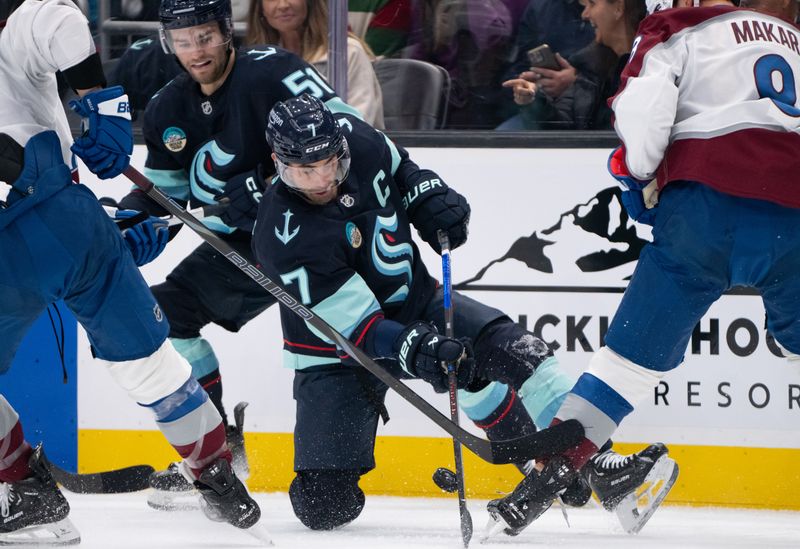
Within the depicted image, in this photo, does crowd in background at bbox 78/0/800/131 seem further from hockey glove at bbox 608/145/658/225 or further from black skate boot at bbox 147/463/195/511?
black skate boot at bbox 147/463/195/511

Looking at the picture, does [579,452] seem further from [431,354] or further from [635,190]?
[635,190]

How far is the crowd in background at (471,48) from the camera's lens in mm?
3564

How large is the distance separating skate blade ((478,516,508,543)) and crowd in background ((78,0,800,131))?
1189 millimetres

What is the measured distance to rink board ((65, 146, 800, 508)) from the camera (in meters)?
3.46

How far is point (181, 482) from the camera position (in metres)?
3.50

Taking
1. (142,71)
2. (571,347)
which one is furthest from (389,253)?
(142,71)

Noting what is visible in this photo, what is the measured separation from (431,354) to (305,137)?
541 millimetres

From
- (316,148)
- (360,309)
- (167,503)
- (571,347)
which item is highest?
(316,148)

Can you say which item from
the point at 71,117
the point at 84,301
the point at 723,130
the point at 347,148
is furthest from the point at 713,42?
the point at 71,117

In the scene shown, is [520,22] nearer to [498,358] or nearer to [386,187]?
[386,187]

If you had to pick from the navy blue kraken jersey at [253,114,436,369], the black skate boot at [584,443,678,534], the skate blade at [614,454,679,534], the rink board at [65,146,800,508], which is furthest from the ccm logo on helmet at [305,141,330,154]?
the skate blade at [614,454,679,534]

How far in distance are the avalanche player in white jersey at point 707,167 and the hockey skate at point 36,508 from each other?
1.26 m

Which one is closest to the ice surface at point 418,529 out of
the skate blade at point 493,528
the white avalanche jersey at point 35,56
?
the skate blade at point 493,528

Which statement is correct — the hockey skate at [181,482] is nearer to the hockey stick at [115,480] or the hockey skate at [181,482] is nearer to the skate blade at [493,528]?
the hockey stick at [115,480]
